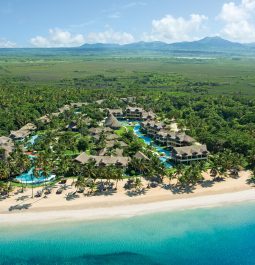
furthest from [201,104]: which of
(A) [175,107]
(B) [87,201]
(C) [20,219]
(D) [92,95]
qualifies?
(C) [20,219]

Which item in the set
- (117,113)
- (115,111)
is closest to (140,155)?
(117,113)

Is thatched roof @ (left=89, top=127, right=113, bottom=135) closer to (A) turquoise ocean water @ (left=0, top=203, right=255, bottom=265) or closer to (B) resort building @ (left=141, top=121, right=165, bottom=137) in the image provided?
(B) resort building @ (left=141, top=121, right=165, bottom=137)

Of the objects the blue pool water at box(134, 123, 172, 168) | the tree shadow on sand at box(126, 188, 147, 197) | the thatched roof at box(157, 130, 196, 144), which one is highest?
the thatched roof at box(157, 130, 196, 144)

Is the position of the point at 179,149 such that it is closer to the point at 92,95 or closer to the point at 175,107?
the point at 175,107

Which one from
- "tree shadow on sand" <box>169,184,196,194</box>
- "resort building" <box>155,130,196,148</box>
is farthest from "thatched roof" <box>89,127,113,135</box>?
"tree shadow on sand" <box>169,184,196,194</box>

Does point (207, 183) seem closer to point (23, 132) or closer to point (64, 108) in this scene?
point (23, 132)
